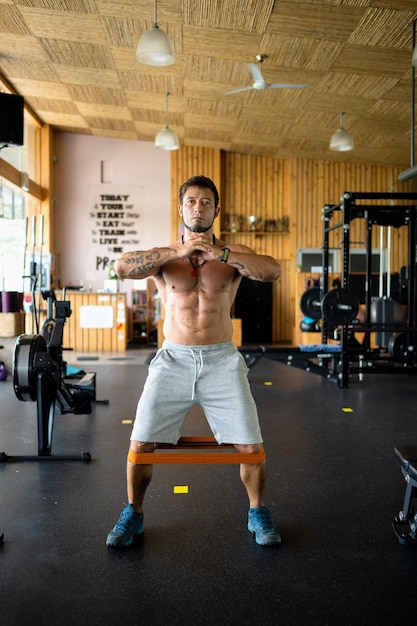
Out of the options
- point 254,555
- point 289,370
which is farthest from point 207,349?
point 289,370

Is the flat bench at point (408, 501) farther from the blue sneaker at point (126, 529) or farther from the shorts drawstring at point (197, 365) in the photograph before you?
the blue sneaker at point (126, 529)

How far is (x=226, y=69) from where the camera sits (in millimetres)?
6625

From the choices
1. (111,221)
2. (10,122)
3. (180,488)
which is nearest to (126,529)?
(180,488)

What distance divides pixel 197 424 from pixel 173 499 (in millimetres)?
1448

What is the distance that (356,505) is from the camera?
2.42 meters

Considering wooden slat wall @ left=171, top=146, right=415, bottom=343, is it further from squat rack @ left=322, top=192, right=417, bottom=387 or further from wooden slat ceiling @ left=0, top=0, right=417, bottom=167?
squat rack @ left=322, top=192, right=417, bottom=387

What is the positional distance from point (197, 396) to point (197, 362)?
128 mm

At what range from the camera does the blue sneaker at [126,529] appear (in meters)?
1.97

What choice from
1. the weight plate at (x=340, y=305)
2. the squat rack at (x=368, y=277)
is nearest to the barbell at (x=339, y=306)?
the weight plate at (x=340, y=305)

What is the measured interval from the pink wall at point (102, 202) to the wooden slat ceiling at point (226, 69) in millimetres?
602

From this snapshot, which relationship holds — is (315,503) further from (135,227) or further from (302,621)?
(135,227)

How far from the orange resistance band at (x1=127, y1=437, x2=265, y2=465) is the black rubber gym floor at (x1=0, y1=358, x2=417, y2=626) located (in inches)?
13.0

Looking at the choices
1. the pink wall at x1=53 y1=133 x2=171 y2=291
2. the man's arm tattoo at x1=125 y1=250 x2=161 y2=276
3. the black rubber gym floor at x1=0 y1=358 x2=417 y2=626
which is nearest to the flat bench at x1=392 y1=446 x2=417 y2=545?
the black rubber gym floor at x1=0 y1=358 x2=417 y2=626

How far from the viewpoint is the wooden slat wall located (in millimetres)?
10703
